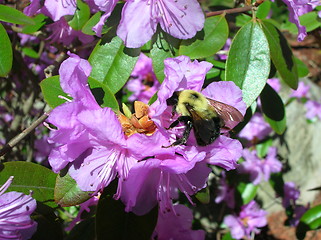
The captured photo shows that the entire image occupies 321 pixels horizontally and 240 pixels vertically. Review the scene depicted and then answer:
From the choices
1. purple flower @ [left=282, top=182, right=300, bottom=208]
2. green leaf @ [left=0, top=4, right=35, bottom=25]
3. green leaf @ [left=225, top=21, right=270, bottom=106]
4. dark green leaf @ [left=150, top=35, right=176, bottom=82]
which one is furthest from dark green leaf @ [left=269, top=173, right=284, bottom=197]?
green leaf @ [left=0, top=4, right=35, bottom=25]

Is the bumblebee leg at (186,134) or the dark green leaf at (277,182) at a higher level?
the bumblebee leg at (186,134)

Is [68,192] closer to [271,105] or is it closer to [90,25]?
[90,25]

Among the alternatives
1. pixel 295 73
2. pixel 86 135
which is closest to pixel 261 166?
pixel 295 73

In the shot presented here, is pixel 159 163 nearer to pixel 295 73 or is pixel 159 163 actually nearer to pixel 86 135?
pixel 86 135

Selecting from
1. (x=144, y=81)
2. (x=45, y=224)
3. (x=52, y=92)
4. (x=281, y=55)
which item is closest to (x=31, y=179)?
(x=45, y=224)

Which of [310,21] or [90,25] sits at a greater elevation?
[90,25]

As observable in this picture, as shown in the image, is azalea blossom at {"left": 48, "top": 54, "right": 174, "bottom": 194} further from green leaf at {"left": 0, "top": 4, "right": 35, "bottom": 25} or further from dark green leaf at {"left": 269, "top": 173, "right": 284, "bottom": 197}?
dark green leaf at {"left": 269, "top": 173, "right": 284, "bottom": 197}

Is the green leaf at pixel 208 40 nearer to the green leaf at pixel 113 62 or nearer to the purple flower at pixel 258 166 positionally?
the green leaf at pixel 113 62

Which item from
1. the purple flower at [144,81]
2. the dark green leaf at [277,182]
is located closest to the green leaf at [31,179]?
the purple flower at [144,81]
